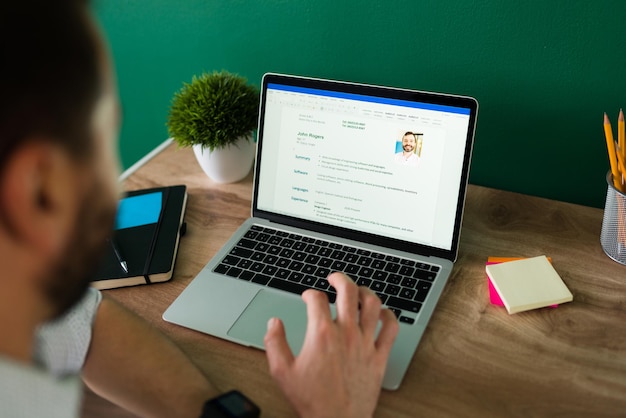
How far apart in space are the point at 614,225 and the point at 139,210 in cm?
80

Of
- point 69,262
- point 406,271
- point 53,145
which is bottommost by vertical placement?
point 406,271

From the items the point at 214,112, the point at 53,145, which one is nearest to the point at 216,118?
the point at 214,112

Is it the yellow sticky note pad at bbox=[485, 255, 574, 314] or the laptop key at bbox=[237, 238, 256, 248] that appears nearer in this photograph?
the yellow sticky note pad at bbox=[485, 255, 574, 314]

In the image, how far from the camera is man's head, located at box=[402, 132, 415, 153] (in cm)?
96

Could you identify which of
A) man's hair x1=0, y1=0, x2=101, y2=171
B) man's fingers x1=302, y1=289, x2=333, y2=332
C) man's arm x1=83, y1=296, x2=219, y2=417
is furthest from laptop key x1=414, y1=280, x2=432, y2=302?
man's hair x1=0, y1=0, x2=101, y2=171

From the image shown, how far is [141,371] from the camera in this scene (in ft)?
2.62

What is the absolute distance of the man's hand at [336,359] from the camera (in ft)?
2.27

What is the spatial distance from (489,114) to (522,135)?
0.24ft

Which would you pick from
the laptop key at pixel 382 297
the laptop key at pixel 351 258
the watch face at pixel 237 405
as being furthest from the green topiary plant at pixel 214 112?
the watch face at pixel 237 405

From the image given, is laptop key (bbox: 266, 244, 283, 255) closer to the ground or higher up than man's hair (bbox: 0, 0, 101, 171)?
closer to the ground

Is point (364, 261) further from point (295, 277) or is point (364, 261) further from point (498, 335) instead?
point (498, 335)

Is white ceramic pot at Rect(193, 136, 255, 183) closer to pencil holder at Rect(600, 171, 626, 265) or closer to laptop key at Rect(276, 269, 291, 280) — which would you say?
laptop key at Rect(276, 269, 291, 280)

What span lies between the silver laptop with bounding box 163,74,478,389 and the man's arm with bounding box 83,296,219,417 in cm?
7

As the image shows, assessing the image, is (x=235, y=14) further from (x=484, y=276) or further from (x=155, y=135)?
(x=484, y=276)
